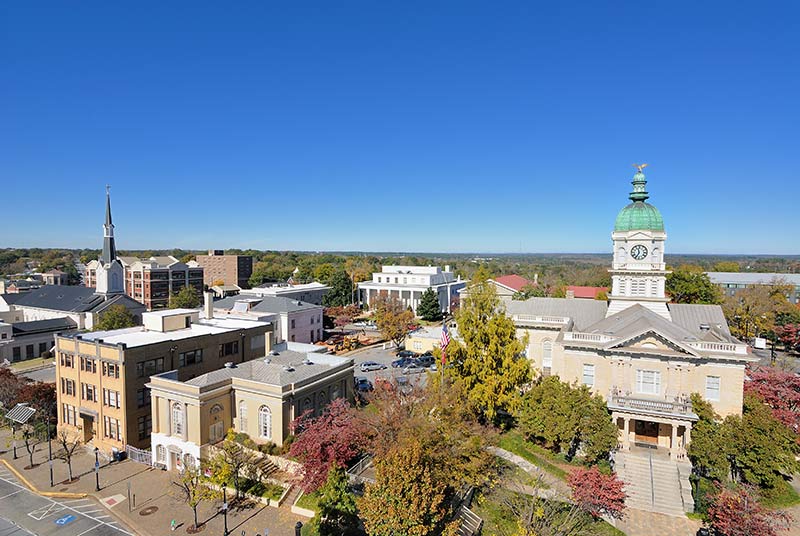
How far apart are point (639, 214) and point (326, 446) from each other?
30122 millimetres

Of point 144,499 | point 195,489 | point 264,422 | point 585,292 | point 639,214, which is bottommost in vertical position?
point 144,499

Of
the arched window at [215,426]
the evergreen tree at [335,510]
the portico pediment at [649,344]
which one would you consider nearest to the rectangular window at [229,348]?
the arched window at [215,426]

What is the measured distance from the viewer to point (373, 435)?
2597cm

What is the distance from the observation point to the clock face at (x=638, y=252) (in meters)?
37.2

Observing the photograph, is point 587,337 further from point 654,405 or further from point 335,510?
point 335,510

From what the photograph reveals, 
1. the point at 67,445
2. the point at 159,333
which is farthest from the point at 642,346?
the point at 67,445

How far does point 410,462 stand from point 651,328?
2124cm

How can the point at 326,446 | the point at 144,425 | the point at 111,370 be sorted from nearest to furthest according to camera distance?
1. the point at 326,446
2. the point at 111,370
3. the point at 144,425

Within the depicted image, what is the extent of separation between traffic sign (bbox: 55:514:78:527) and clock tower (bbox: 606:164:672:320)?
38551mm

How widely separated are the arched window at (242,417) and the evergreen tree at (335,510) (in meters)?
10.7

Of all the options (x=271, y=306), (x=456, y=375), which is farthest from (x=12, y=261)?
(x=456, y=375)

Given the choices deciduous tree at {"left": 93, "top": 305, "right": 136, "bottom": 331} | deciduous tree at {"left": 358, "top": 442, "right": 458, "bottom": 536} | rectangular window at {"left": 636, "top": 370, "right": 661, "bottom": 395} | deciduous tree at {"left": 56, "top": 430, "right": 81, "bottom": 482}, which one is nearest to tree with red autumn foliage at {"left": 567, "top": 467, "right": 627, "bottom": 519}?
deciduous tree at {"left": 358, "top": 442, "right": 458, "bottom": 536}

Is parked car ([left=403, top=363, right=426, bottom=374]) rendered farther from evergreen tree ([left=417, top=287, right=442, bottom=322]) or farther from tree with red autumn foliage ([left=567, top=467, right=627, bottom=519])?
evergreen tree ([left=417, top=287, right=442, bottom=322])

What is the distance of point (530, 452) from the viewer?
99.2ft
